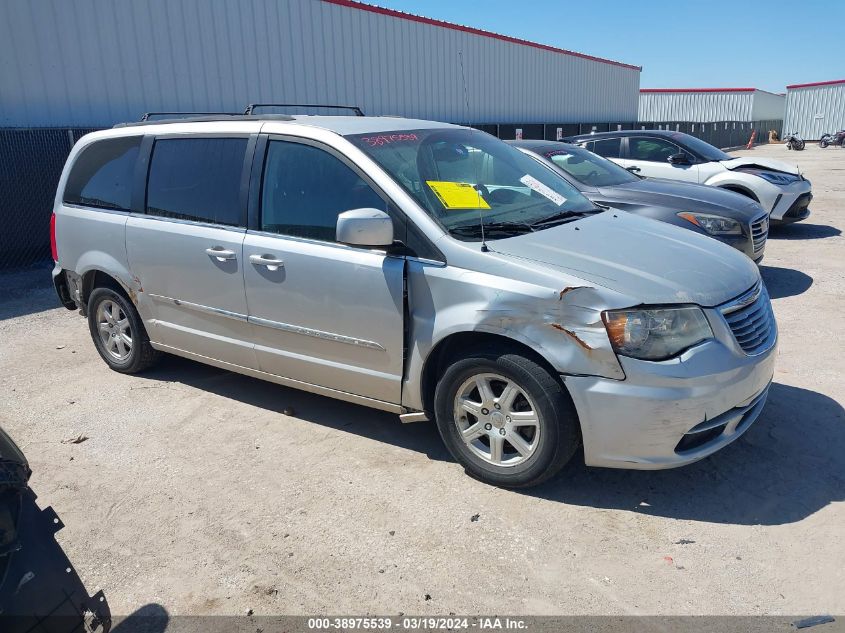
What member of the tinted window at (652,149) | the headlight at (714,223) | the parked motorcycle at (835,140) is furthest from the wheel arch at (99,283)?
the parked motorcycle at (835,140)

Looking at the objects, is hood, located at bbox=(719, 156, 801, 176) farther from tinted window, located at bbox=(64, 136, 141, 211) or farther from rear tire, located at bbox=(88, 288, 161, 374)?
rear tire, located at bbox=(88, 288, 161, 374)

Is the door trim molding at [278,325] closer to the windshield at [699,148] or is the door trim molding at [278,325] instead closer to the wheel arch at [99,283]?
the wheel arch at [99,283]

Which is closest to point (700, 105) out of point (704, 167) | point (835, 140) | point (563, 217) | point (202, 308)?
point (835, 140)

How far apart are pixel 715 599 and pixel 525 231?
1.95 m

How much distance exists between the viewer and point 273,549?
10.2ft

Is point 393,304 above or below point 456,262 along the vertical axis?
below

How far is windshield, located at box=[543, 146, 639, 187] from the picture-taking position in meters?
7.57

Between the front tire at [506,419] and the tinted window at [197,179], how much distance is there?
179cm

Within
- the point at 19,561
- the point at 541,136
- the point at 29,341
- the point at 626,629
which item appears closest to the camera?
the point at 19,561

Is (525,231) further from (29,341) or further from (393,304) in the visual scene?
(29,341)

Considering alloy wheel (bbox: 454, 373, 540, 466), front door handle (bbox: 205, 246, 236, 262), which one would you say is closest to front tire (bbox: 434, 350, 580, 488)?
alloy wheel (bbox: 454, 373, 540, 466)

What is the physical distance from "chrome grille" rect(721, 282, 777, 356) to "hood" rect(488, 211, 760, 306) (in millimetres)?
54

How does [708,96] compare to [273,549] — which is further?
→ [708,96]

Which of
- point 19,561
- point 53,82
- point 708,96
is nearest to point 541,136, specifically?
point 53,82
